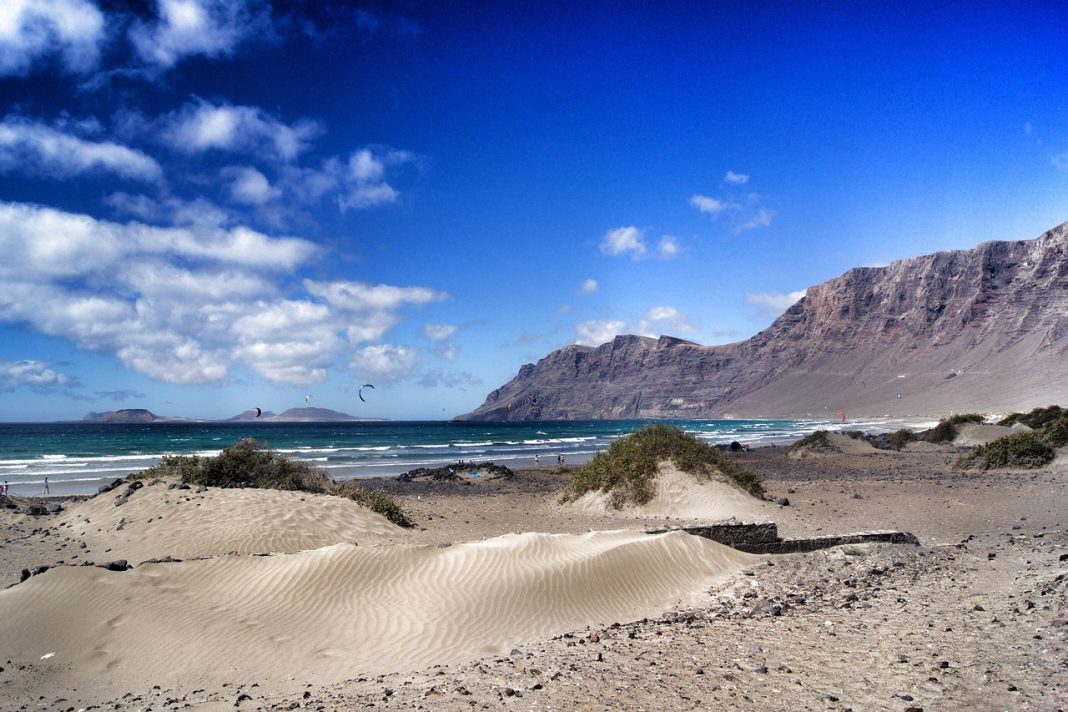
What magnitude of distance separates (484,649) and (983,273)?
164 metres

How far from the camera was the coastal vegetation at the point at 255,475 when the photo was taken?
17.2 m

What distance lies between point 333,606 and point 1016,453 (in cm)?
2713

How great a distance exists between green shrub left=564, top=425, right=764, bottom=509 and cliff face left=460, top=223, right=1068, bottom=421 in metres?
89.2

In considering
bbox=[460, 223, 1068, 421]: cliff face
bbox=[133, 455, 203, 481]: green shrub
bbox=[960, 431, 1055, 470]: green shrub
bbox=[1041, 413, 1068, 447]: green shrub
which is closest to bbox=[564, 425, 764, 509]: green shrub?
bbox=[133, 455, 203, 481]: green shrub

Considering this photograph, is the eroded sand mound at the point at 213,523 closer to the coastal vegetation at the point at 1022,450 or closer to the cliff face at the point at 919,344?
the coastal vegetation at the point at 1022,450

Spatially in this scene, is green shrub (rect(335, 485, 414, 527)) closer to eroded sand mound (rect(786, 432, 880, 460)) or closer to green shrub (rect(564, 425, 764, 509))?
green shrub (rect(564, 425, 764, 509))

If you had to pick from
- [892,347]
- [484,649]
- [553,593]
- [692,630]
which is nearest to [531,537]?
[553,593]

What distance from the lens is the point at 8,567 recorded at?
11.5 m

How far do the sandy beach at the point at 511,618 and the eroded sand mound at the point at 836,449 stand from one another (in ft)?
86.0

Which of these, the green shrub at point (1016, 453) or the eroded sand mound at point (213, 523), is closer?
the eroded sand mound at point (213, 523)

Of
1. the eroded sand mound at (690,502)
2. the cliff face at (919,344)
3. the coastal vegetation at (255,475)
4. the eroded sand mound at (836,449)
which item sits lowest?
the eroded sand mound at (836,449)

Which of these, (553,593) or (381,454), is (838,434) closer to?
(381,454)

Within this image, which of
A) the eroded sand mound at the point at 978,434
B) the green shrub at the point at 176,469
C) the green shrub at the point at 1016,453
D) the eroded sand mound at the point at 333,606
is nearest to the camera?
the eroded sand mound at the point at 333,606

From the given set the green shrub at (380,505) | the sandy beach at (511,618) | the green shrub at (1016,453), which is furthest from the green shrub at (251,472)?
the green shrub at (1016,453)
